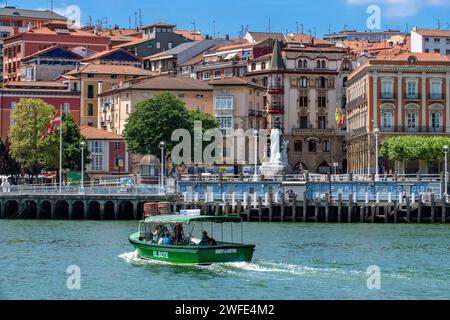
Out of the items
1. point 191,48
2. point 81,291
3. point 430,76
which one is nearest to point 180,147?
point 430,76

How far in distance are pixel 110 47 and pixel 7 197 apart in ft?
292

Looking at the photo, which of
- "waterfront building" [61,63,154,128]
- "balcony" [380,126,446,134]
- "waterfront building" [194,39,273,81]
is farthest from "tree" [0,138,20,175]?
"balcony" [380,126,446,134]

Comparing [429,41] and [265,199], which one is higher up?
[429,41]

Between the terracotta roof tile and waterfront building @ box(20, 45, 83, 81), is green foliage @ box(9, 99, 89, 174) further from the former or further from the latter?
waterfront building @ box(20, 45, 83, 81)

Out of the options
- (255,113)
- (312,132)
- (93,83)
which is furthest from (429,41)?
(93,83)

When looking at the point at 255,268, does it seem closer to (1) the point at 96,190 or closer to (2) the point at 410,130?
(1) the point at 96,190

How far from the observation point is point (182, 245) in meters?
62.7

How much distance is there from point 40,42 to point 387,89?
68739mm

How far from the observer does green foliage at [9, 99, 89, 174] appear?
4906 inches

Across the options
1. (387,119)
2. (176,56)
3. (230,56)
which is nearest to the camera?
(387,119)

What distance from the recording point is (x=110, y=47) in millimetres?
193000

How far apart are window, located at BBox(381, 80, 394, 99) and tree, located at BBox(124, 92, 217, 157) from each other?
19.9 m

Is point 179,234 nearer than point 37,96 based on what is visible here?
Yes

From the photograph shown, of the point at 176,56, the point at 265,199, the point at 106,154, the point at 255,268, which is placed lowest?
the point at 255,268
